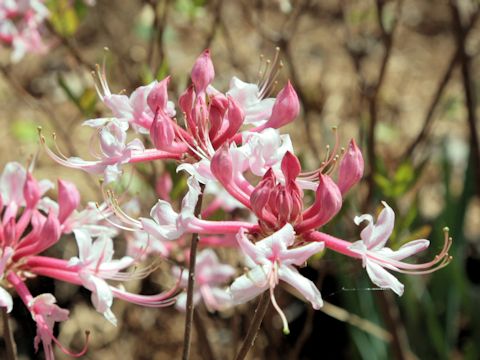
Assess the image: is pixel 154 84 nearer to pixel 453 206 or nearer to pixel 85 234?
pixel 85 234

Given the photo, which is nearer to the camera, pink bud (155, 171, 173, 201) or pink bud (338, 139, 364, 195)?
pink bud (338, 139, 364, 195)

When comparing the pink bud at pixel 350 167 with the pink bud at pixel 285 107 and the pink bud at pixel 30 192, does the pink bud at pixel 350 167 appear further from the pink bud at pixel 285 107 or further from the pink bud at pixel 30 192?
the pink bud at pixel 30 192

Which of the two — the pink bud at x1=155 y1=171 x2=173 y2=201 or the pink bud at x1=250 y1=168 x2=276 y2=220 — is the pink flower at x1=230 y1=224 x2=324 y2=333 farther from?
the pink bud at x1=155 y1=171 x2=173 y2=201

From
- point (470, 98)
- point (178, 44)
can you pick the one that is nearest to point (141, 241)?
point (470, 98)

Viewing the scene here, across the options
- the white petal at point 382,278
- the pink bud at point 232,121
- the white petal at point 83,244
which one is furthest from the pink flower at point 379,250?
the white petal at point 83,244

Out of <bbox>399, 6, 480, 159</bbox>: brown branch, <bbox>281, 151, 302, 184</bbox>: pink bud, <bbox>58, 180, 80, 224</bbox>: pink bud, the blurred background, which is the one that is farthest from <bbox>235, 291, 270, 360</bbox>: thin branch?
<bbox>399, 6, 480, 159</bbox>: brown branch

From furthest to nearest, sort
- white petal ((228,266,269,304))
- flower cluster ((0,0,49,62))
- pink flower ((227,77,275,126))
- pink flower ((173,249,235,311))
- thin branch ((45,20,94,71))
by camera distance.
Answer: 1. thin branch ((45,20,94,71))
2. flower cluster ((0,0,49,62))
3. pink flower ((173,249,235,311))
4. pink flower ((227,77,275,126))
5. white petal ((228,266,269,304))
